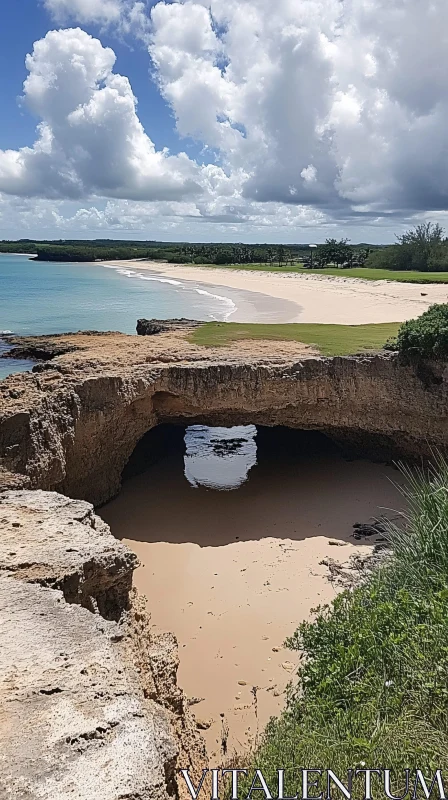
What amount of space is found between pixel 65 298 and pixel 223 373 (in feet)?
140

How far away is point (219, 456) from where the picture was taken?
16.8m

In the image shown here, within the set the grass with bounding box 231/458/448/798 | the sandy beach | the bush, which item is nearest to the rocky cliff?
the bush

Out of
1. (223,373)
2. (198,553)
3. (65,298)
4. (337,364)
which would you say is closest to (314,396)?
(337,364)

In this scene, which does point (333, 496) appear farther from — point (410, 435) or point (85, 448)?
point (85, 448)

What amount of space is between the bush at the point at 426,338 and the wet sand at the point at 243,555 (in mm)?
2926

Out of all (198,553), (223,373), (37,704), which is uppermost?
(223,373)

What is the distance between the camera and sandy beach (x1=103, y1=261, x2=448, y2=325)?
3117 centimetres

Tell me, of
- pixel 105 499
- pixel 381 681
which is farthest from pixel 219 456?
pixel 381 681

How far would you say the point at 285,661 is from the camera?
7.66 metres

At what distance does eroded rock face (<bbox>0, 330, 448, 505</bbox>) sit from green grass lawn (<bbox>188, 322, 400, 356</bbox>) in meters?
0.58

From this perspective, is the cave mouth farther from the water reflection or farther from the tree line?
the tree line

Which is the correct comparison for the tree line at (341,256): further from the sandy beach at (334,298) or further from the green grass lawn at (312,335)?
the green grass lawn at (312,335)

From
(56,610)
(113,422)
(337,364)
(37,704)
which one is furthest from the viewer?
(337,364)

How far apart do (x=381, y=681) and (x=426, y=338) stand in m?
8.83
